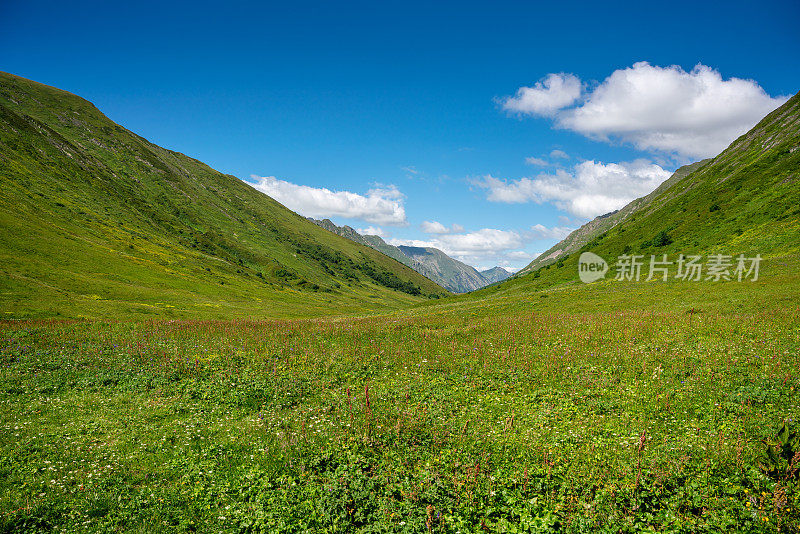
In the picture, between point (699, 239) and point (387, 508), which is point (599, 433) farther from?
point (699, 239)

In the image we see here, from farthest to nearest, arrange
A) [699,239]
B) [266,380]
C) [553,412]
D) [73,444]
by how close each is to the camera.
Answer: [699,239] < [266,380] < [553,412] < [73,444]

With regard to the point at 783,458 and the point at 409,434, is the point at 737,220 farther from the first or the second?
the point at 409,434

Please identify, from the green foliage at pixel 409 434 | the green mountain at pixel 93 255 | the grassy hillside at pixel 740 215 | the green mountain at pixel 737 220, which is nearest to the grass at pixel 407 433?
the green foliage at pixel 409 434

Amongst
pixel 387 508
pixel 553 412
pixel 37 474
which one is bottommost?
pixel 37 474

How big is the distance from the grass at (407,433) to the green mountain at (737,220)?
922 inches

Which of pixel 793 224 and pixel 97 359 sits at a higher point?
pixel 793 224

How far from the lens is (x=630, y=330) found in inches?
794

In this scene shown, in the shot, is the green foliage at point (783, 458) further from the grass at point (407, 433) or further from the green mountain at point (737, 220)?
the green mountain at point (737, 220)

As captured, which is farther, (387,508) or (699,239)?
(699,239)

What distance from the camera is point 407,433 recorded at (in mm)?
10664

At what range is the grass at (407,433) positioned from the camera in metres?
7.41

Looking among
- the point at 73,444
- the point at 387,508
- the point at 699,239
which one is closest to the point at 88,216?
the point at 73,444

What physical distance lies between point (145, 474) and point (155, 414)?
4026 mm

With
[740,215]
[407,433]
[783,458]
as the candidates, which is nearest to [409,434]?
[407,433]
